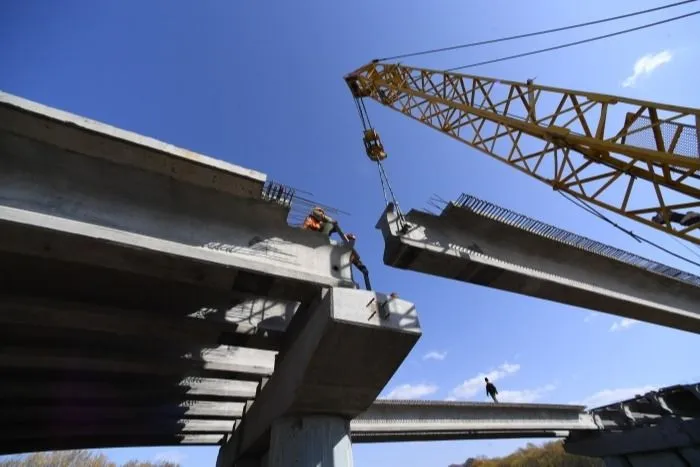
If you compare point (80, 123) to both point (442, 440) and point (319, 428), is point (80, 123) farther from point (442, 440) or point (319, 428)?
point (442, 440)

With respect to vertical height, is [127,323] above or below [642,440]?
above

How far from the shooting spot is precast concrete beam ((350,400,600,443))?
13742mm

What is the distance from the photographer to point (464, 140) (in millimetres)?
14328

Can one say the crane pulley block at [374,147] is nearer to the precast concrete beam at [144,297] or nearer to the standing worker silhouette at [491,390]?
the precast concrete beam at [144,297]

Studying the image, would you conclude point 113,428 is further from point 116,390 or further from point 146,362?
point 146,362

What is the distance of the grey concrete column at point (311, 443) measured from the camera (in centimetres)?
482

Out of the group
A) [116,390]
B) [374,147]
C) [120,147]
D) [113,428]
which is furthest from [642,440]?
[120,147]

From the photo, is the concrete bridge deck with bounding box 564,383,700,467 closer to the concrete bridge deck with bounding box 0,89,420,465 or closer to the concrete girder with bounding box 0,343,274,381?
the concrete bridge deck with bounding box 0,89,420,465

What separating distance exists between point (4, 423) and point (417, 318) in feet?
45.8

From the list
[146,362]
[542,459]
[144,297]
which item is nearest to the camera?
[144,297]

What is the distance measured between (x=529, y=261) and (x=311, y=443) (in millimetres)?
6182

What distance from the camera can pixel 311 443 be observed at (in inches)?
195

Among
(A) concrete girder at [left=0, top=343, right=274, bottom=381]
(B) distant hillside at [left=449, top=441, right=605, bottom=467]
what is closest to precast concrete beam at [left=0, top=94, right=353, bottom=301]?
(A) concrete girder at [left=0, top=343, right=274, bottom=381]

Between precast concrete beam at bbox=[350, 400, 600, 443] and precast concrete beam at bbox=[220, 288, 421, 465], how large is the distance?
9290mm
